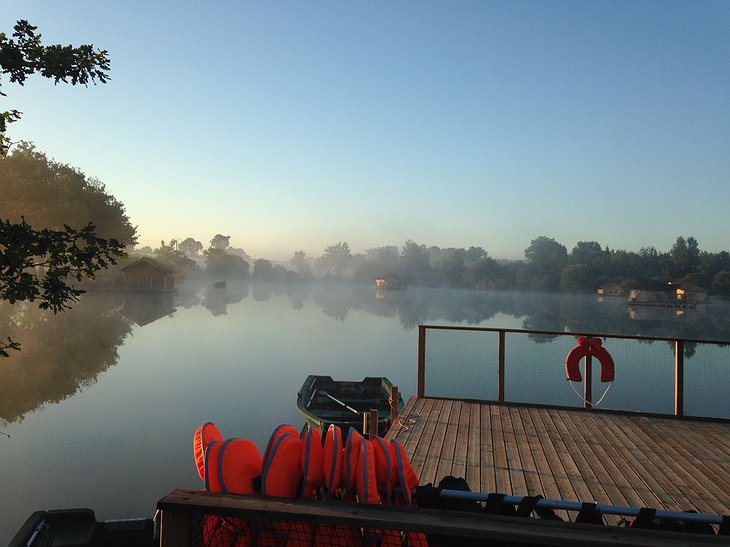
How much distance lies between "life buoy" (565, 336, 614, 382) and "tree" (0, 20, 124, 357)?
6166mm

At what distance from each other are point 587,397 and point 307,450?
6.05m

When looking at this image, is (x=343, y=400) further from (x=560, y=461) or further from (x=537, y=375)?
(x=537, y=375)

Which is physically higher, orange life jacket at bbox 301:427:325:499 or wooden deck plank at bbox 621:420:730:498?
orange life jacket at bbox 301:427:325:499

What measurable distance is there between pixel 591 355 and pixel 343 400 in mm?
6152

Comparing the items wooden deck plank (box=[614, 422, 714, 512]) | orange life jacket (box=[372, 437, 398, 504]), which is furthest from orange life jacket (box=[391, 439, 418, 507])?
wooden deck plank (box=[614, 422, 714, 512])

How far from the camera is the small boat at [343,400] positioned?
980 centimetres

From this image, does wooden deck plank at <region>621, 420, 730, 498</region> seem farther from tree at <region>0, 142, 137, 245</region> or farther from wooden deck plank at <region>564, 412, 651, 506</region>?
tree at <region>0, 142, 137, 245</region>

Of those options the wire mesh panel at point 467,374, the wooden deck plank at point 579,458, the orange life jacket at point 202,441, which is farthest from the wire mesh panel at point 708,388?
the orange life jacket at point 202,441

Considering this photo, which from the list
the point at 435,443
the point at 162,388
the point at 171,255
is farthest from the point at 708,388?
the point at 171,255

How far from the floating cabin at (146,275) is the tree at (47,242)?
59.5 metres

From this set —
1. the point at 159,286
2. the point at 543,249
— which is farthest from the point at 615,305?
the point at 159,286

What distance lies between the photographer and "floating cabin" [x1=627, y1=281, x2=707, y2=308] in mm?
83562

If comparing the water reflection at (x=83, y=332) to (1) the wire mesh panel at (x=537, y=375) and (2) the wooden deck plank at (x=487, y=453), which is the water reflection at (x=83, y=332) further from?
(2) the wooden deck plank at (x=487, y=453)

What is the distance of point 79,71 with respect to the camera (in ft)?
15.6
